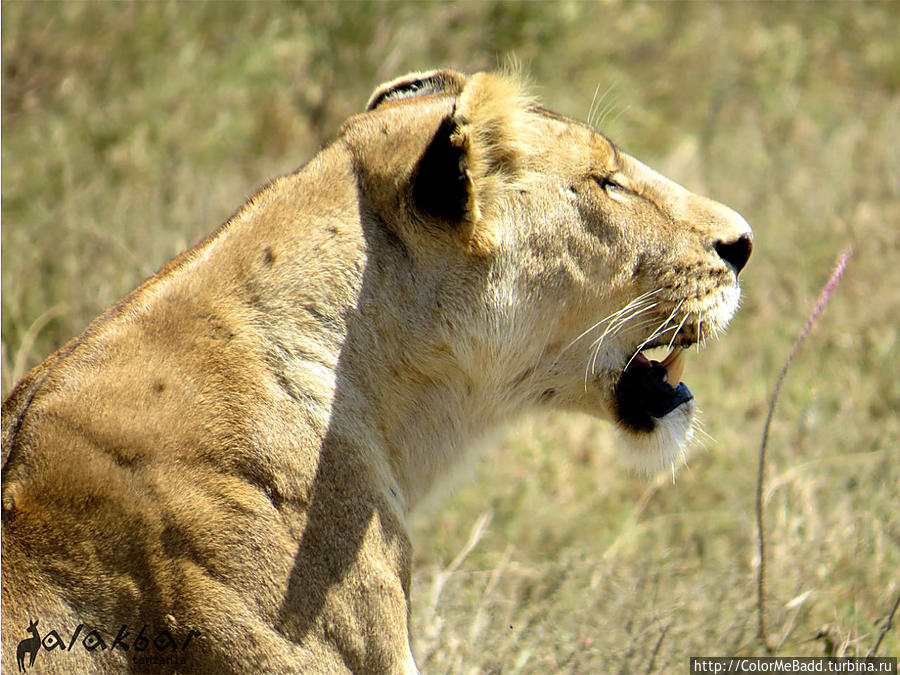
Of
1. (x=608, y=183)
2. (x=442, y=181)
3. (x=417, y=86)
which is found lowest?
(x=442, y=181)

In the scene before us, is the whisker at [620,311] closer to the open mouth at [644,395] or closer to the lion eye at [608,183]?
the open mouth at [644,395]

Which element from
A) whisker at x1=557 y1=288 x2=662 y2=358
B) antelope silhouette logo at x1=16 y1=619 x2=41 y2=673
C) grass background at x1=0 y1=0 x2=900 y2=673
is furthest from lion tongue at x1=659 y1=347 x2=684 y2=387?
antelope silhouette logo at x1=16 y1=619 x2=41 y2=673

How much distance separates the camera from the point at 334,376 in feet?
7.57

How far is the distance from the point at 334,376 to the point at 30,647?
0.78 meters

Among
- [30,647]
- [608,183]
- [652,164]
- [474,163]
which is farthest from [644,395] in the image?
[652,164]

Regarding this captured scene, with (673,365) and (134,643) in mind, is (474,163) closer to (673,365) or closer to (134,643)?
(673,365)

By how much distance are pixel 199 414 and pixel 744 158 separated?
5358 mm

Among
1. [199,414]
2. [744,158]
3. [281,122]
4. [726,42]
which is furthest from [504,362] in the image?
[726,42]

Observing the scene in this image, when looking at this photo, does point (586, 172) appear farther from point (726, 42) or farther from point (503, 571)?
point (726, 42)

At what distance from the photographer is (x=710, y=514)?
432cm

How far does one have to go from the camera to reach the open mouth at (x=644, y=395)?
2779 millimetres

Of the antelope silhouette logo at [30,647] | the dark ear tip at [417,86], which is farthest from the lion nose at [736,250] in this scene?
Result: the antelope silhouette logo at [30,647]

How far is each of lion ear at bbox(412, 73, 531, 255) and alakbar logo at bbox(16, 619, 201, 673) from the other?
39.2 inches

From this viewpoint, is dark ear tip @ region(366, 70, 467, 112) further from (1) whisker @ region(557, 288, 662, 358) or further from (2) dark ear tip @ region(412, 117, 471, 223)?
(1) whisker @ region(557, 288, 662, 358)
